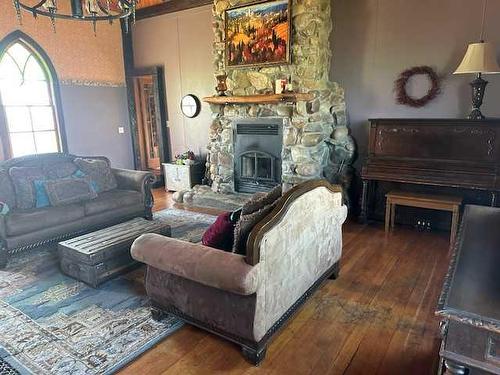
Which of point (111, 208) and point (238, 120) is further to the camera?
point (238, 120)

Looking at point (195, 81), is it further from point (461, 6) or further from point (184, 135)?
point (461, 6)

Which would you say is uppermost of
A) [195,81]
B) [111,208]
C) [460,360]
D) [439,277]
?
[195,81]

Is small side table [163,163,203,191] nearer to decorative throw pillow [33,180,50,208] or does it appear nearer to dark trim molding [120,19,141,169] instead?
dark trim molding [120,19,141,169]

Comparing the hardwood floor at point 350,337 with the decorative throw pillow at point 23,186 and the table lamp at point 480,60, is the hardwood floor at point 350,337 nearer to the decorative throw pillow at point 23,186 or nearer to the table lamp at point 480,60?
the table lamp at point 480,60

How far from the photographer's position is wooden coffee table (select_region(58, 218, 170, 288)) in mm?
2803

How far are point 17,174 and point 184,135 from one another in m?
3.12

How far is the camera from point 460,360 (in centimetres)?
104

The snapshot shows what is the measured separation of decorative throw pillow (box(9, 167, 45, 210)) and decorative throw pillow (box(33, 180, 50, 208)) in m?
0.04

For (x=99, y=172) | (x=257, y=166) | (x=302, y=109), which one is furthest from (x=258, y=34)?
(x=99, y=172)

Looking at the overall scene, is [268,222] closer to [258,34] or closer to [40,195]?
[40,195]

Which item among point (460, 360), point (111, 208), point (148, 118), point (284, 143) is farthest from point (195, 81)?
point (460, 360)

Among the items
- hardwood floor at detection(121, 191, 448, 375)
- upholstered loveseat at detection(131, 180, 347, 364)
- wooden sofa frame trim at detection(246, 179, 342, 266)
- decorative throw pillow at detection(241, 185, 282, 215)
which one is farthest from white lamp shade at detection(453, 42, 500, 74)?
decorative throw pillow at detection(241, 185, 282, 215)

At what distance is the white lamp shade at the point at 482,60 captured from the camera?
3.36 m

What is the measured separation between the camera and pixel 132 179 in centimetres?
443
